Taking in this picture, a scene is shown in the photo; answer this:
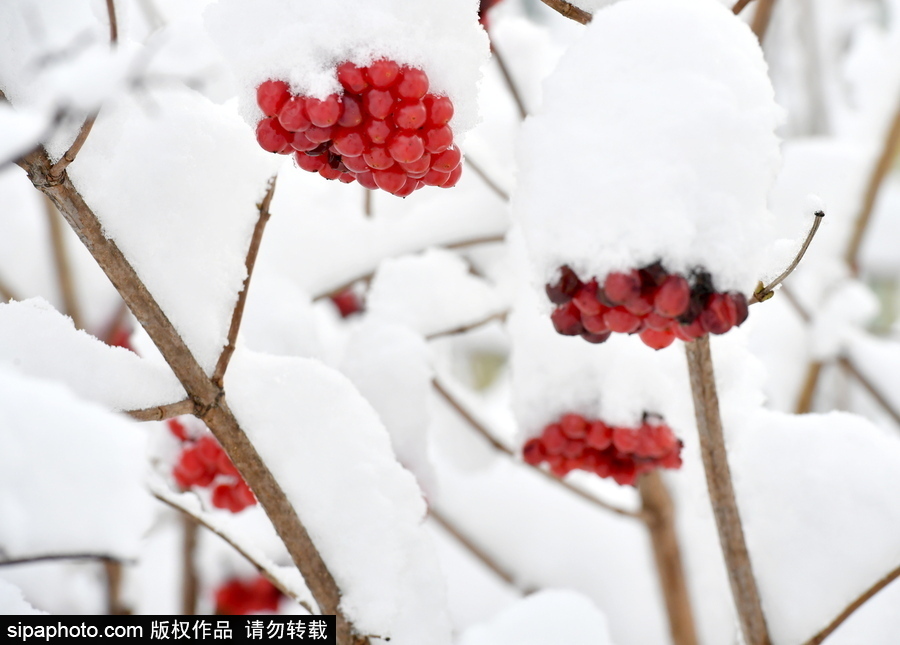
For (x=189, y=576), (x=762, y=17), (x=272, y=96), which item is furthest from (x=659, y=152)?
(x=189, y=576)

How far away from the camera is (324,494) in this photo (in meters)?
0.77

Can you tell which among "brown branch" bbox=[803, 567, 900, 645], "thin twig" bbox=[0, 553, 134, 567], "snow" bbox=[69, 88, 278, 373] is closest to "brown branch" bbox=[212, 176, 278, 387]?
"snow" bbox=[69, 88, 278, 373]

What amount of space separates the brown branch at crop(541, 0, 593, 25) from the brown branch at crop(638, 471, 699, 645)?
2.74ft

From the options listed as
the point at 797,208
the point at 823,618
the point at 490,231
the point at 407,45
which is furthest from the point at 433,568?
the point at 797,208

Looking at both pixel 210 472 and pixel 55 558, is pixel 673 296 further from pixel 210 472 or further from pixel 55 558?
pixel 210 472

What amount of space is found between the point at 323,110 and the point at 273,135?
0.06m

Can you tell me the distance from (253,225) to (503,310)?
55cm

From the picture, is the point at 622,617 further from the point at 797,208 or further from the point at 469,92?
the point at 469,92

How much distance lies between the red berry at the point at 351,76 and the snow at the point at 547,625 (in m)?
0.61

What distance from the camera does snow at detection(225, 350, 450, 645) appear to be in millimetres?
760

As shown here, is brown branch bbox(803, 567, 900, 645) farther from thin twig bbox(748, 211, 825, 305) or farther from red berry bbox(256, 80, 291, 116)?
red berry bbox(256, 80, 291, 116)

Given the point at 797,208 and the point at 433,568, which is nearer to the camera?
the point at 433,568

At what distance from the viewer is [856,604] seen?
2.40ft

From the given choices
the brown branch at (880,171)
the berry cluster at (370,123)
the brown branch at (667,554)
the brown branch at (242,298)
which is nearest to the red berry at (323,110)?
the berry cluster at (370,123)
